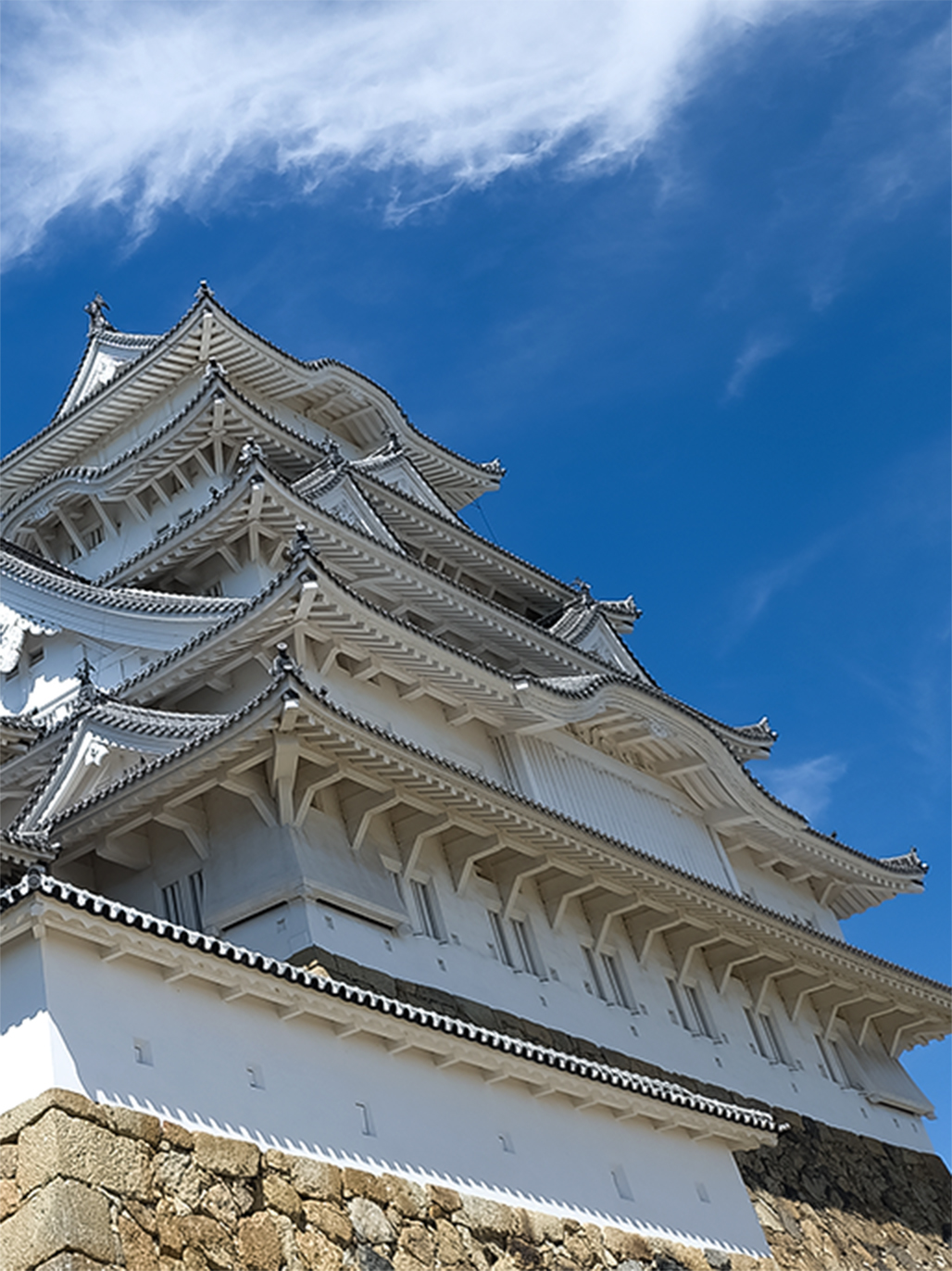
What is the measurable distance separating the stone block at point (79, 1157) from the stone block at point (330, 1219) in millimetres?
1254

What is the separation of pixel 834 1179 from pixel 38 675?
1291 cm

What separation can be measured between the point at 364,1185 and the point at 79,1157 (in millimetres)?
2319

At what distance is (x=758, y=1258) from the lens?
42.6 feet

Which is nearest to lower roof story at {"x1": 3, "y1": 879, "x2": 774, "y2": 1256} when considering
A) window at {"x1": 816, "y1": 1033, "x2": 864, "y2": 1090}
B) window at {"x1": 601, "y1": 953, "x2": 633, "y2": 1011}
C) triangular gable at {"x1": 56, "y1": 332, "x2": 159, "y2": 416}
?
window at {"x1": 601, "y1": 953, "x2": 633, "y2": 1011}

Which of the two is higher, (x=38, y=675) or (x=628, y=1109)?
(x=38, y=675)

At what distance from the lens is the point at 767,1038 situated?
20.6 meters

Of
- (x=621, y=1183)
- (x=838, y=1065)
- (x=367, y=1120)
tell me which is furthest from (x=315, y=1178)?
(x=838, y=1065)

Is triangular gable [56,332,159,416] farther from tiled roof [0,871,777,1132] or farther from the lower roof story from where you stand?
the lower roof story

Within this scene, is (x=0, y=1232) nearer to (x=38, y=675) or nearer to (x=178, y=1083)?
(x=178, y=1083)

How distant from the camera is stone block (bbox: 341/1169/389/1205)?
951cm

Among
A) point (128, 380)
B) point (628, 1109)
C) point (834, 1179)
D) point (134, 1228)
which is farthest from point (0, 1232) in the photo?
point (128, 380)

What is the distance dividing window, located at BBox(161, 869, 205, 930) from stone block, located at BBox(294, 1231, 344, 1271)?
586 centimetres

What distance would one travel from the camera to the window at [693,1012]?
18922mm

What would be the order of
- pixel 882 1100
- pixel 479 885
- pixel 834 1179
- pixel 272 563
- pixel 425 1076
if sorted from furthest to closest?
1. pixel 882 1100
2. pixel 272 563
3. pixel 834 1179
4. pixel 479 885
5. pixel 425 1076
